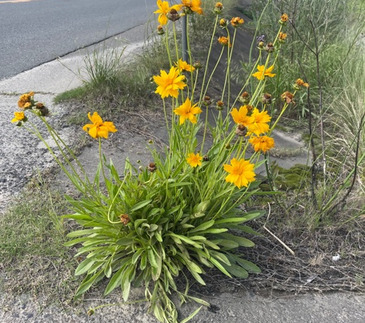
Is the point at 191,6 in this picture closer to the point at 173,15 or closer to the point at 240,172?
the point at 173,15

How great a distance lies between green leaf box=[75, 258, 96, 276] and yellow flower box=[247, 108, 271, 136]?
101 centimetres

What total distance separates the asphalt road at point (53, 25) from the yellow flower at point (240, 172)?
12.5 feet

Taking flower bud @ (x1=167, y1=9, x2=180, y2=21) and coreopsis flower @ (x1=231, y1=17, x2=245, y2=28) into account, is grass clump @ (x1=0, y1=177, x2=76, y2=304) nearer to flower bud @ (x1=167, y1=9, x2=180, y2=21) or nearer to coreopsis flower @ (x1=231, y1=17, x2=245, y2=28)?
flower bud @ (x1=167, y1=9, x2=180, y2=21)

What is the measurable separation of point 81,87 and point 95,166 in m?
1.31

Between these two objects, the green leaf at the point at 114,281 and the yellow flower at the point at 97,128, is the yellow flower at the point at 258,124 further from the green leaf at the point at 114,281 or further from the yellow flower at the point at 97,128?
the green leaf at the point at 114,281

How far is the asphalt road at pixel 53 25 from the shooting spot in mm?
5793

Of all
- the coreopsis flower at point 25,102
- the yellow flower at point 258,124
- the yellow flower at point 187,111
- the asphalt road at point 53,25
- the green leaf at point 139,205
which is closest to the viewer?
the coreopsis flower at point 25,102

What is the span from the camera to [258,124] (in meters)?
1.93

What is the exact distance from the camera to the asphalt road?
579 centimetres

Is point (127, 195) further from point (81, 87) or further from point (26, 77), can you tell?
point (26, 77)

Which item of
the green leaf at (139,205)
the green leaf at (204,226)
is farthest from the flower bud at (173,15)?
the green leaf at (204,226)

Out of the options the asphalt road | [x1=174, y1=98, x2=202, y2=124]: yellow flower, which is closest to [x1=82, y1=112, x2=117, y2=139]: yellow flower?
[x1=174, y1=98, x2=202, y2=124]: yellow flower

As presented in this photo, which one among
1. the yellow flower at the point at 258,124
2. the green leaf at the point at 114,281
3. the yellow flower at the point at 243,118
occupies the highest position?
the yellow flower at the point at 243,118

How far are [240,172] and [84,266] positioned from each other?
3.08ft
